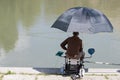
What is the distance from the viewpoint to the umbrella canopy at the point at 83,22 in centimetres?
665

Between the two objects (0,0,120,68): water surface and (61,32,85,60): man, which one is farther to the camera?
(0,0,120,68): water surface

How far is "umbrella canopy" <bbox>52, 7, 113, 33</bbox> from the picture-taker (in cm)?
665

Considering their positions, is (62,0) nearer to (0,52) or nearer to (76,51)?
→ (0,52)

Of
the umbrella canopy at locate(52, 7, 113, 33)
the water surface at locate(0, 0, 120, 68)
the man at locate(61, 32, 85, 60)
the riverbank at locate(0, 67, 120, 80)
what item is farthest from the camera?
the water surface at locate(0, 0, 120, 68)

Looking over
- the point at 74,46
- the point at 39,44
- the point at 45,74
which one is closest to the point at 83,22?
the point at 74,46

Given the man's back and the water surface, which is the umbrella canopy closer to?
the man's back

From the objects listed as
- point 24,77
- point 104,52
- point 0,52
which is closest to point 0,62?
point 0,52

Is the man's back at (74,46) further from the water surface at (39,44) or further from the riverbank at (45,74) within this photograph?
the water surface at (39,44)

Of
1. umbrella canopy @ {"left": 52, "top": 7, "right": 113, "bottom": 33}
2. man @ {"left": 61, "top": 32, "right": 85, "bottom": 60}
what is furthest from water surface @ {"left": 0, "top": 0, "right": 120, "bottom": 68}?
umbrella canopy @ {"left": 52, "top": 7, "right": 113, "bottom": 33}

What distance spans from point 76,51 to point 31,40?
26.2 ft

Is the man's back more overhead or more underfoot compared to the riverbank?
more overhead

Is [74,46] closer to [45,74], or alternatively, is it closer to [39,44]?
[45,74]

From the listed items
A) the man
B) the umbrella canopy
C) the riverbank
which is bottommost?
the riverbank

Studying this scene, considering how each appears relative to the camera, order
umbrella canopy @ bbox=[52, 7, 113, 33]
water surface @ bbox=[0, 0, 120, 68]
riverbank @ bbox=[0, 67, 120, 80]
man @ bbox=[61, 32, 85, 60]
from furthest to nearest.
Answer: water surface @ bbox=[0, 0, 120, 68], man @ bbox=[61, 32, 85, 60], riverbank @ bbox=[0, 67, 120, 80], umbrella canopy @ bbox=[52, 7, 113, 33]
